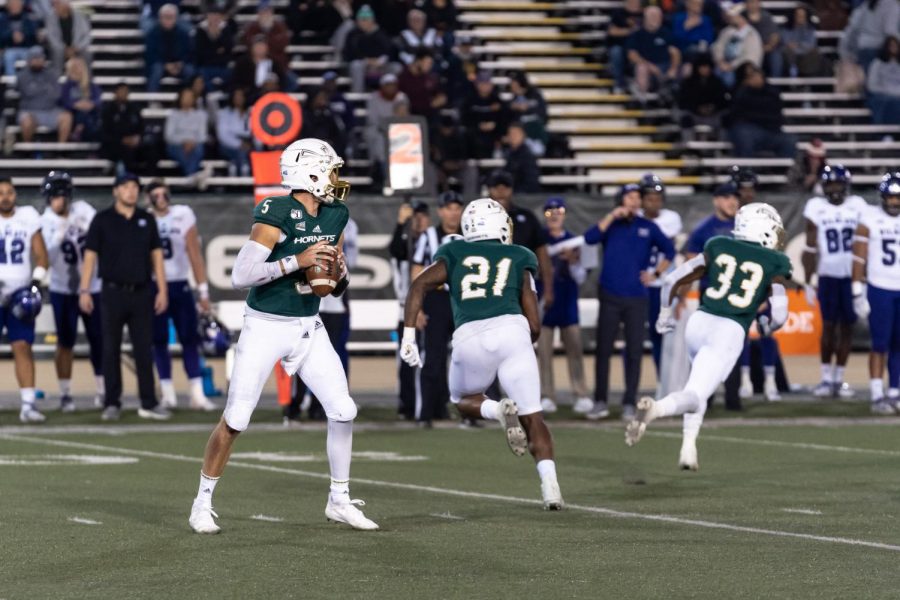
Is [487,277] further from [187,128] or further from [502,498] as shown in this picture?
[187,128]

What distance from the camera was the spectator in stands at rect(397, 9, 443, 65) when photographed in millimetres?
24844

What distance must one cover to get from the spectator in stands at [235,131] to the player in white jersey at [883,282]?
9.08m

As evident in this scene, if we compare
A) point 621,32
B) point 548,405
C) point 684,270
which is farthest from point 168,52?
point 684,270

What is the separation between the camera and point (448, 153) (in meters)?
23.2

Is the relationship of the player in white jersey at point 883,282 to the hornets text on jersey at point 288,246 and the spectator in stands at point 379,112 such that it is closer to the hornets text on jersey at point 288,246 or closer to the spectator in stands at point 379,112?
the spectator in stands at point 379,112

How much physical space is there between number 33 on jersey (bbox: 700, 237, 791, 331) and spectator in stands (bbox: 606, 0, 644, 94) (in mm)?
15636

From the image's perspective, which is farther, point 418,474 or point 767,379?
point 767,379

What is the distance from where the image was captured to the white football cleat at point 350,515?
365 inches

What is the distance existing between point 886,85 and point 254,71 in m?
9.42

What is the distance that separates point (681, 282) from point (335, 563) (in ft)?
15.0

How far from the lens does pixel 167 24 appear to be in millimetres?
24359

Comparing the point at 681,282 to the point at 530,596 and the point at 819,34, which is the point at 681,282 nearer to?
the point at 530,596

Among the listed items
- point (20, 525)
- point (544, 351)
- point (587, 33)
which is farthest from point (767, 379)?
point (587, 33)

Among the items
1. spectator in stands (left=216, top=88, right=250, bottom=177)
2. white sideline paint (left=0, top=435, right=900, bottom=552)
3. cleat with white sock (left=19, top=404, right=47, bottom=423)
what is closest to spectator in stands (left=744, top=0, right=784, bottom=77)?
spectator in stands (left=216, top=88, right=250, bottom=177)
